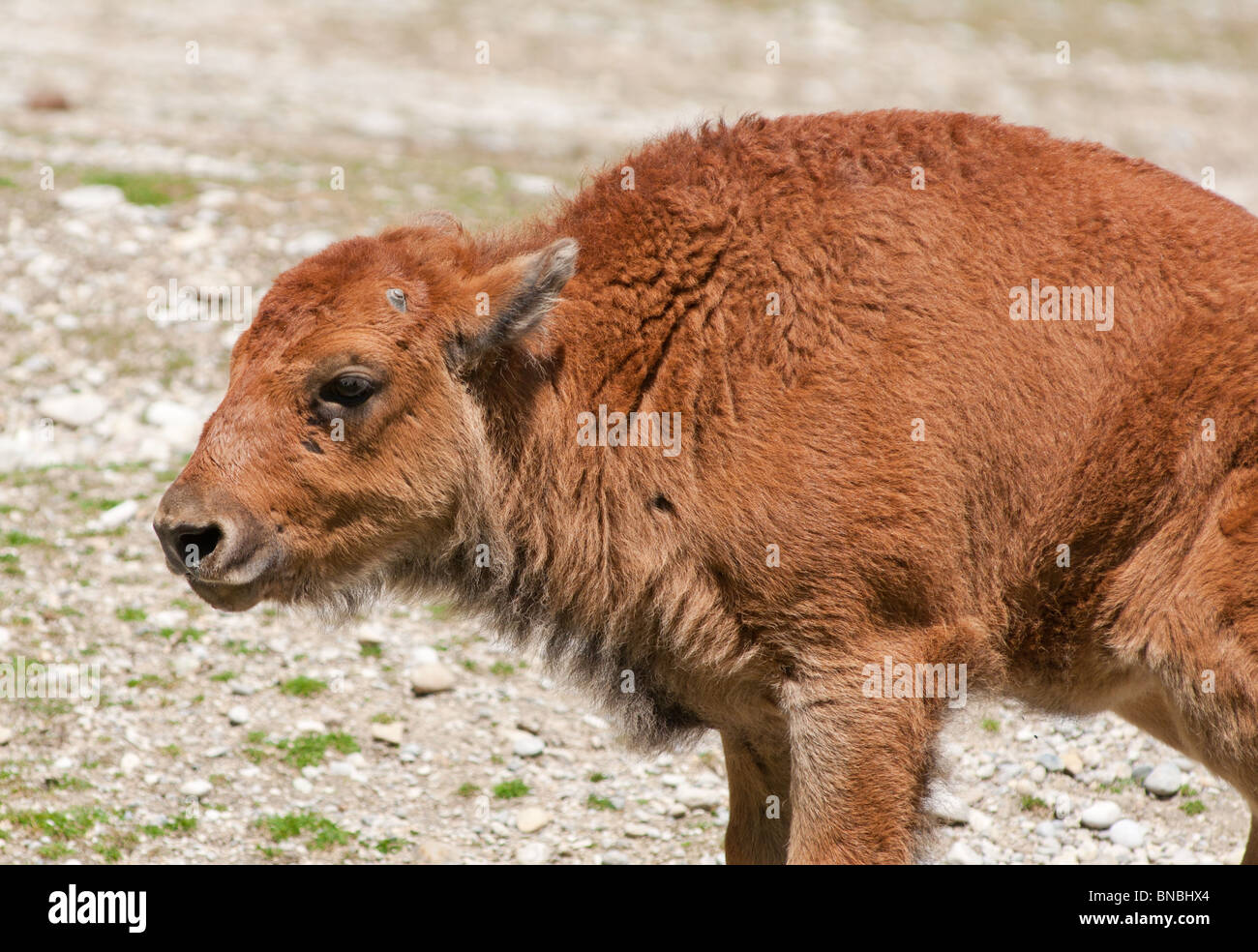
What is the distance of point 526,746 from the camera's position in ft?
27.6

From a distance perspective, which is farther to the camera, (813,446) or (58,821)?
(58,821)

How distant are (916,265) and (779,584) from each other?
1.50 m

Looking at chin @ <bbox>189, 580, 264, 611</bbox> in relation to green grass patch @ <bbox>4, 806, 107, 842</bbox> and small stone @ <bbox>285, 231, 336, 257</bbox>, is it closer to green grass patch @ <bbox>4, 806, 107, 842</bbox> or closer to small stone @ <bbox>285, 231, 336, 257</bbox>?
green grass patch @ <bbox>4, 806, 107, 842</bbox>

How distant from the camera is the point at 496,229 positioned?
6699 millimetres

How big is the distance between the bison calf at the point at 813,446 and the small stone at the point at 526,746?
2.11 meters

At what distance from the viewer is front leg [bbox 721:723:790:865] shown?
21.8 ft

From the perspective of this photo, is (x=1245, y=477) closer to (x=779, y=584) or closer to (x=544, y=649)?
(x=779, y=584)

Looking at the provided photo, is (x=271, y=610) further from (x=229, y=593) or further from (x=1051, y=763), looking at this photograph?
(x=1051, y=763)

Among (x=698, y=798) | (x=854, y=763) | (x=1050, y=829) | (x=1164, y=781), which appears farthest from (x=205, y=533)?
(x=1164, y=781)

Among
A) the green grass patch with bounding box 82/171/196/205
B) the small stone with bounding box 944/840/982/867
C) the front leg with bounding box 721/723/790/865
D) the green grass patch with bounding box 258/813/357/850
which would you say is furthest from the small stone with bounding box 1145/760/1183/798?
the green grass patch with bounding box 82/171/196/205

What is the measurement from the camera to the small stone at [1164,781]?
8211mm

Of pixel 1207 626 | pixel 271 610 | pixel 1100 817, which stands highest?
pixel 1207 626

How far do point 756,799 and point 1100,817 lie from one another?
8.07ft
